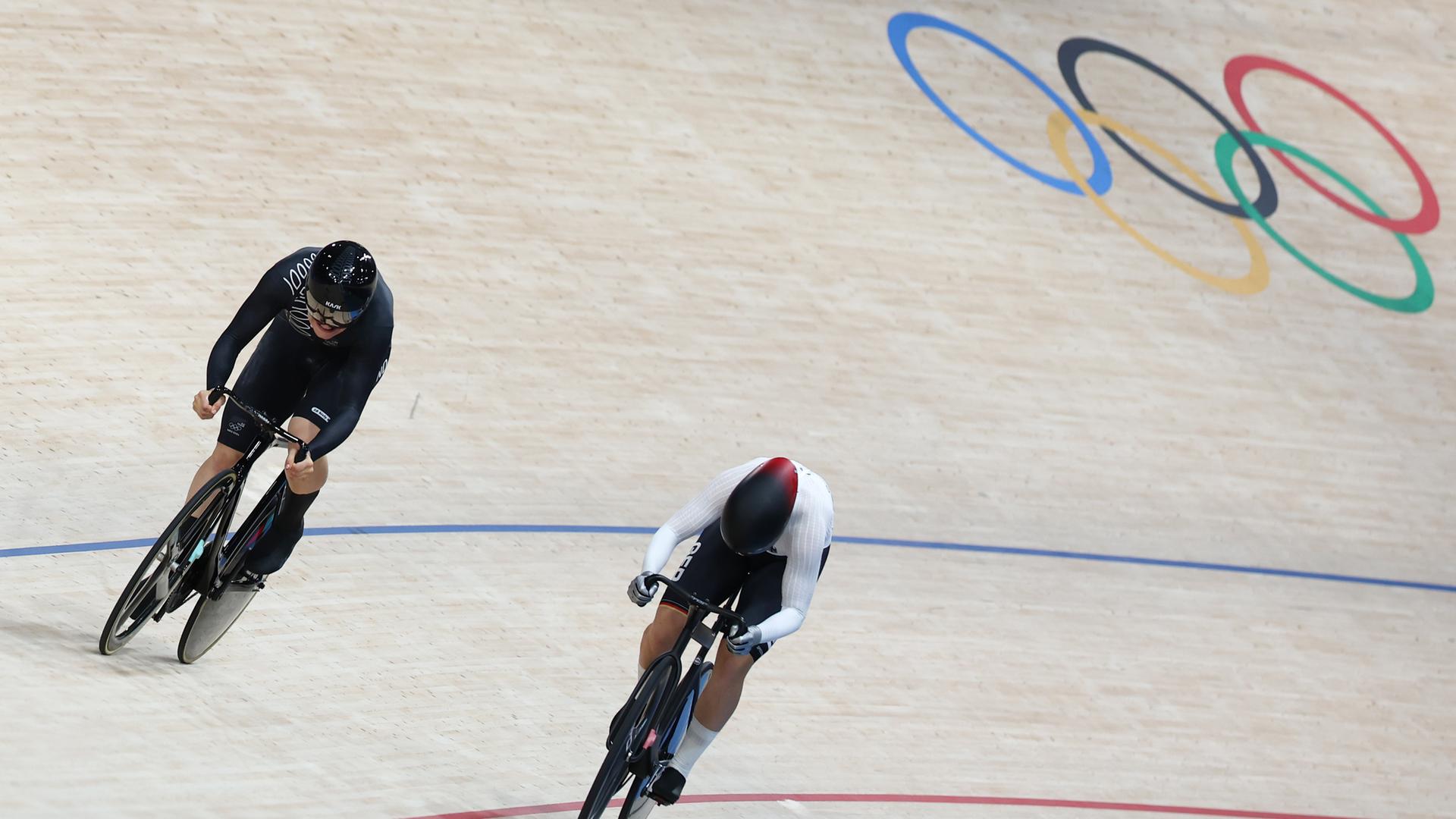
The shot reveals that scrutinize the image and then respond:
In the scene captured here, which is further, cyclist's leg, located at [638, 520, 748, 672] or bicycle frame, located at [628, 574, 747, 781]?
cyclist's leg, located at [638, 520, 748, 672]

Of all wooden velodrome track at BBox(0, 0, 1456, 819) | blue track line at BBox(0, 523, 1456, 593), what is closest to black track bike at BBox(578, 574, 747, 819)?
wooden velodrome track at BBox(0, 0, 1456, 819)

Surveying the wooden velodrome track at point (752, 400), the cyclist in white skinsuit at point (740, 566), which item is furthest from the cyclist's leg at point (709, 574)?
the wooden velodrome track at point (752, 400)

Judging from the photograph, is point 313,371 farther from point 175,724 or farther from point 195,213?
Result: point 195,213

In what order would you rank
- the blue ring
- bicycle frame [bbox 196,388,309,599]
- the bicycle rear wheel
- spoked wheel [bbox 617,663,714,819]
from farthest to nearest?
1. the blue ring
2. the bicycle rear wheel
3. bicycle frame [bbox 196,388,309,599]
4. spoked wheel [bbox 617,663,714,819]

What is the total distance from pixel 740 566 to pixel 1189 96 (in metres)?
6.28

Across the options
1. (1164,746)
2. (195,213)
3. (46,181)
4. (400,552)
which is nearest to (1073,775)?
(1164,746)

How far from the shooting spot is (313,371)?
3.77 metres

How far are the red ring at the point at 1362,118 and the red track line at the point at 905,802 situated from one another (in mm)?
4656

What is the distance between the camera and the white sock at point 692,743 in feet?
11.6

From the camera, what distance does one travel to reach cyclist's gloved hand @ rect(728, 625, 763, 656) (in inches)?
128

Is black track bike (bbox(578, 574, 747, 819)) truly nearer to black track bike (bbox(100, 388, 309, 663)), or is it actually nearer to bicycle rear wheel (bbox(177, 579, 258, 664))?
black track bike (bbox(100, 388, 309, 663))

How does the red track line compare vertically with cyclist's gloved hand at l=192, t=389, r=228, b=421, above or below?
below

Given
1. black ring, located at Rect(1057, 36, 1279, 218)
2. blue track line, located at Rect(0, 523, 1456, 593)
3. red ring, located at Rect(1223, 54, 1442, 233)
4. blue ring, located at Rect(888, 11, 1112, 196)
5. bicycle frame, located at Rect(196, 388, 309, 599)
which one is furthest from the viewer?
red ring, located at Rect(1223, 54, 1442, 233)

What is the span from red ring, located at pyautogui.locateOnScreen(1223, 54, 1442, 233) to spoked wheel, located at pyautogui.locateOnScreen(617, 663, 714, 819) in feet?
21.1
